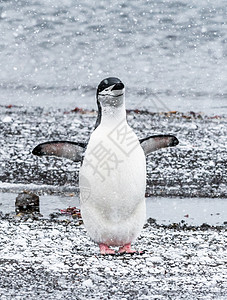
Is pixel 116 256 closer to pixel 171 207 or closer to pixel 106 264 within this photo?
pixel 106 264

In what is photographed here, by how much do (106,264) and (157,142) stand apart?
842mm

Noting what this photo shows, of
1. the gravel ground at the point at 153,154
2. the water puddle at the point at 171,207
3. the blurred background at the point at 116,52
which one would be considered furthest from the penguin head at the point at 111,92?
the blurred background at the point at 116,52

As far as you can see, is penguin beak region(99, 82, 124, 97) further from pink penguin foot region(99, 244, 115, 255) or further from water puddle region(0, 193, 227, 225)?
water puddle region(0, 193, 227, 225)

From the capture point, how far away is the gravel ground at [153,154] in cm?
601

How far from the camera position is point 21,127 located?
8.62 meters

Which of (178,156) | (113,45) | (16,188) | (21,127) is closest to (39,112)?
(21,127)

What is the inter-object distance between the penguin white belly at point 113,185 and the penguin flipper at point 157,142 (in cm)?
25

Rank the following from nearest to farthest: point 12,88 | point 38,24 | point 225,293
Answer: point 225,293
point 12,88
point 38,24

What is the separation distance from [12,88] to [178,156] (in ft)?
35.6

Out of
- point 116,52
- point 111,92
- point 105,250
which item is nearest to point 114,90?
point 111,92

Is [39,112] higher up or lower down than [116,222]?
lower down

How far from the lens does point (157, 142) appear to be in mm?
4324

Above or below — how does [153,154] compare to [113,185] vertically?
below

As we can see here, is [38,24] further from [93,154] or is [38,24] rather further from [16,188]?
[93,154]
